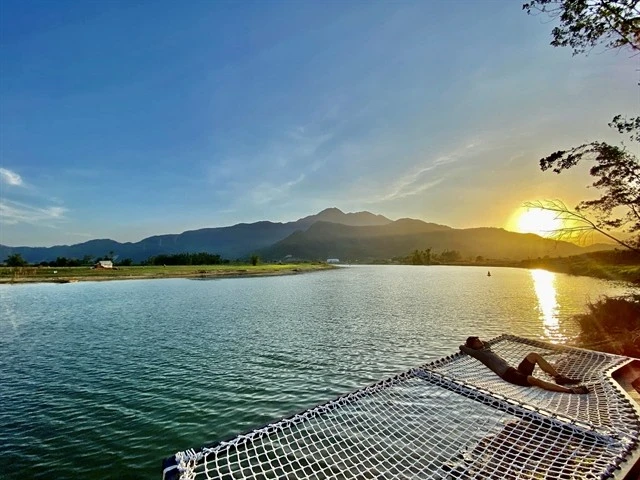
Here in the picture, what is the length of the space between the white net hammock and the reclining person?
8.9 inches

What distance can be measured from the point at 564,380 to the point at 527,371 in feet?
3.09

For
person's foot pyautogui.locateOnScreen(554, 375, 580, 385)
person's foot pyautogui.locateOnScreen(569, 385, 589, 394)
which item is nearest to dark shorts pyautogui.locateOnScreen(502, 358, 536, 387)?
person's foot pyautogui.locateOnScreen(554, 375, 580, 385)

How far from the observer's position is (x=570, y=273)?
105250 mm

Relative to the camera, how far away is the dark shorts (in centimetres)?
980

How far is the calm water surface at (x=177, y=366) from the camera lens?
30.5 ft

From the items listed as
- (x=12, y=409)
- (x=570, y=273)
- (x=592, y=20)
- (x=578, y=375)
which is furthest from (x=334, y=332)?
(x=570, y=273)

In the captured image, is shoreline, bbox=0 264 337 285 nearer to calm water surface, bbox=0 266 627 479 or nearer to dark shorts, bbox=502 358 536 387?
calm water surface, bbox=0 266 627 479

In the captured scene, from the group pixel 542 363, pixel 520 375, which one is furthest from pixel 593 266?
pixel 520 375

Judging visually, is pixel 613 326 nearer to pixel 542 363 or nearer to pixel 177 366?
pixel 542 363

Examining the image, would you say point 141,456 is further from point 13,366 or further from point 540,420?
point 13,366

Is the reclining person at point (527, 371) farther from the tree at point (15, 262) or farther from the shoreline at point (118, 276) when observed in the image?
the tree at point (15, 262)

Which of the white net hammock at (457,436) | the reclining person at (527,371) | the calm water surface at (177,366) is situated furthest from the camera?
the reclining person at (527,371)

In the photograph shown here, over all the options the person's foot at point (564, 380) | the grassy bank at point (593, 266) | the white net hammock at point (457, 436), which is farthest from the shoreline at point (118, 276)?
the person's foot at point (564, 380)

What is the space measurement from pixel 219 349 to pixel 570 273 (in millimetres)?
120711
